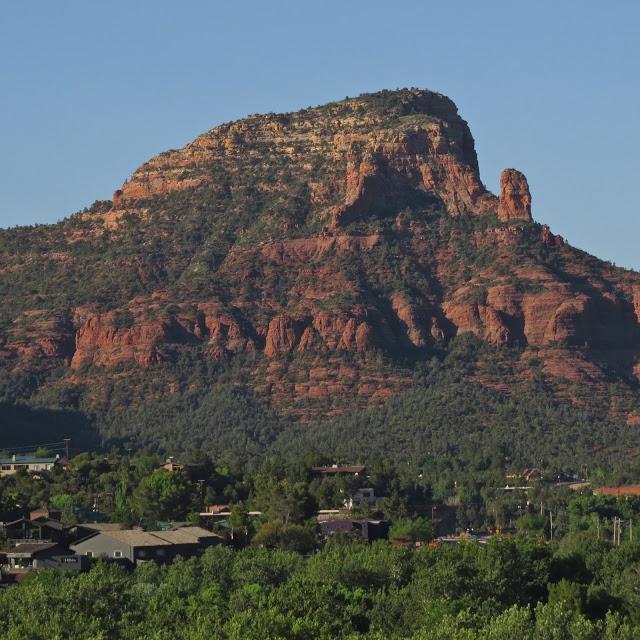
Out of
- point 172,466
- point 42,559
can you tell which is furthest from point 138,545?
point 172,466

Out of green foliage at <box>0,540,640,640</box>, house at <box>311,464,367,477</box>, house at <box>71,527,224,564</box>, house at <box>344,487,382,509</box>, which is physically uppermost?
house at <box>311,464,367,477</box>

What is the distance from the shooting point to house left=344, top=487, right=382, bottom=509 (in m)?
172

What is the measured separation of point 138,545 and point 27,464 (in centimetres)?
5603

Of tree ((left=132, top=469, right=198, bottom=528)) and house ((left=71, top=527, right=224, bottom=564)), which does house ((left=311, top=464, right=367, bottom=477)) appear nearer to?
tree ((left=132, top=469, right=198, bottom=528))

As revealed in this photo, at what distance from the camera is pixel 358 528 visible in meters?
154

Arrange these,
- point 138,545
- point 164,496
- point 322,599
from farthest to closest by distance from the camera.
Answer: point 164,496, point 138,545, point 322,599

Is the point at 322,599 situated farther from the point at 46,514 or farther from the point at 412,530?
the point at 46,514

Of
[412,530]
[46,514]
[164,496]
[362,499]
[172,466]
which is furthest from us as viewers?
[172,466]

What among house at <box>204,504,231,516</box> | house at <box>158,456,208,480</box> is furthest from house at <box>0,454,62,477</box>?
house at <box>204,504,231,516</box>

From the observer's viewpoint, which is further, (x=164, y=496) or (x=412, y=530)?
(x=164, y=496)

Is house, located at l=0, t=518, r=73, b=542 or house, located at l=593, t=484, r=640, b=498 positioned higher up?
house, located at l=593, t=484, r=640, b=498

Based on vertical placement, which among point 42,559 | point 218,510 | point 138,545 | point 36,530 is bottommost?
point 42,559

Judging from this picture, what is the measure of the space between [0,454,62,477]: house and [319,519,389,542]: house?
119 feet

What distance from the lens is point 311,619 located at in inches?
3834
